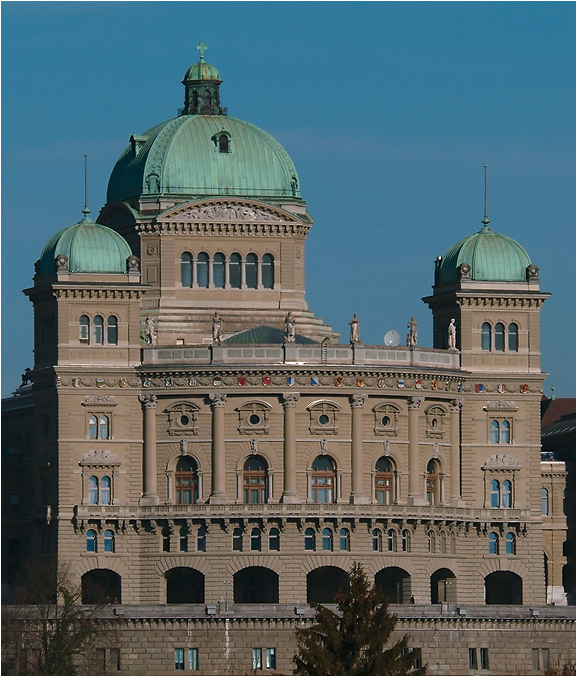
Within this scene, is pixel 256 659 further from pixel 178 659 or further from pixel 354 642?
pixel 354 642

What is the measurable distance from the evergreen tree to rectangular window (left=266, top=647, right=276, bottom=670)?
16414 millimetres

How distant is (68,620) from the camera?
188375mm

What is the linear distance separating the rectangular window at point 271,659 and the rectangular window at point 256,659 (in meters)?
0.38

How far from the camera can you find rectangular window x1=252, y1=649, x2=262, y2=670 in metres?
192

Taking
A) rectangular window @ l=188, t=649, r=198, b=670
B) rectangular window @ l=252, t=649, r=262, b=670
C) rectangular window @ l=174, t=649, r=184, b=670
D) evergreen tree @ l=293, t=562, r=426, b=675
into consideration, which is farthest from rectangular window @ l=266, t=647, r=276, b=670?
evergreen tree @ l=293, t=562, r=426, b=675

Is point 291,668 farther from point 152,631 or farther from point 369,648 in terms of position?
point 369,648

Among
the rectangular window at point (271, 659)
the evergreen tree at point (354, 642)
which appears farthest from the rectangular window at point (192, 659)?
the evergreen tree at point (354, 642)

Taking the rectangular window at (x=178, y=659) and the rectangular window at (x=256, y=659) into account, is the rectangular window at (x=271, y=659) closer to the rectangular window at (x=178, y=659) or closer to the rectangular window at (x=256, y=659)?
the rectangular window at (x=256, y=659)

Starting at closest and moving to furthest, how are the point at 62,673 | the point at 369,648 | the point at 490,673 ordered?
the point at 369,648 → the point at 62,673 → the point at 490,673

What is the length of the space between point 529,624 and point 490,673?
3851 mm

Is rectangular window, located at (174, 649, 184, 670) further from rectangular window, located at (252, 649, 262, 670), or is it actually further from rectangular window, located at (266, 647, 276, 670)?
rectangular window, located at (266, 647, 276, 670)

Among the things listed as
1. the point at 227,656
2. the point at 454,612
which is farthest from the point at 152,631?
the point at 454,612

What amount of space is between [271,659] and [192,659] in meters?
4.15

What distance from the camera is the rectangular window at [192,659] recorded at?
192 meters
